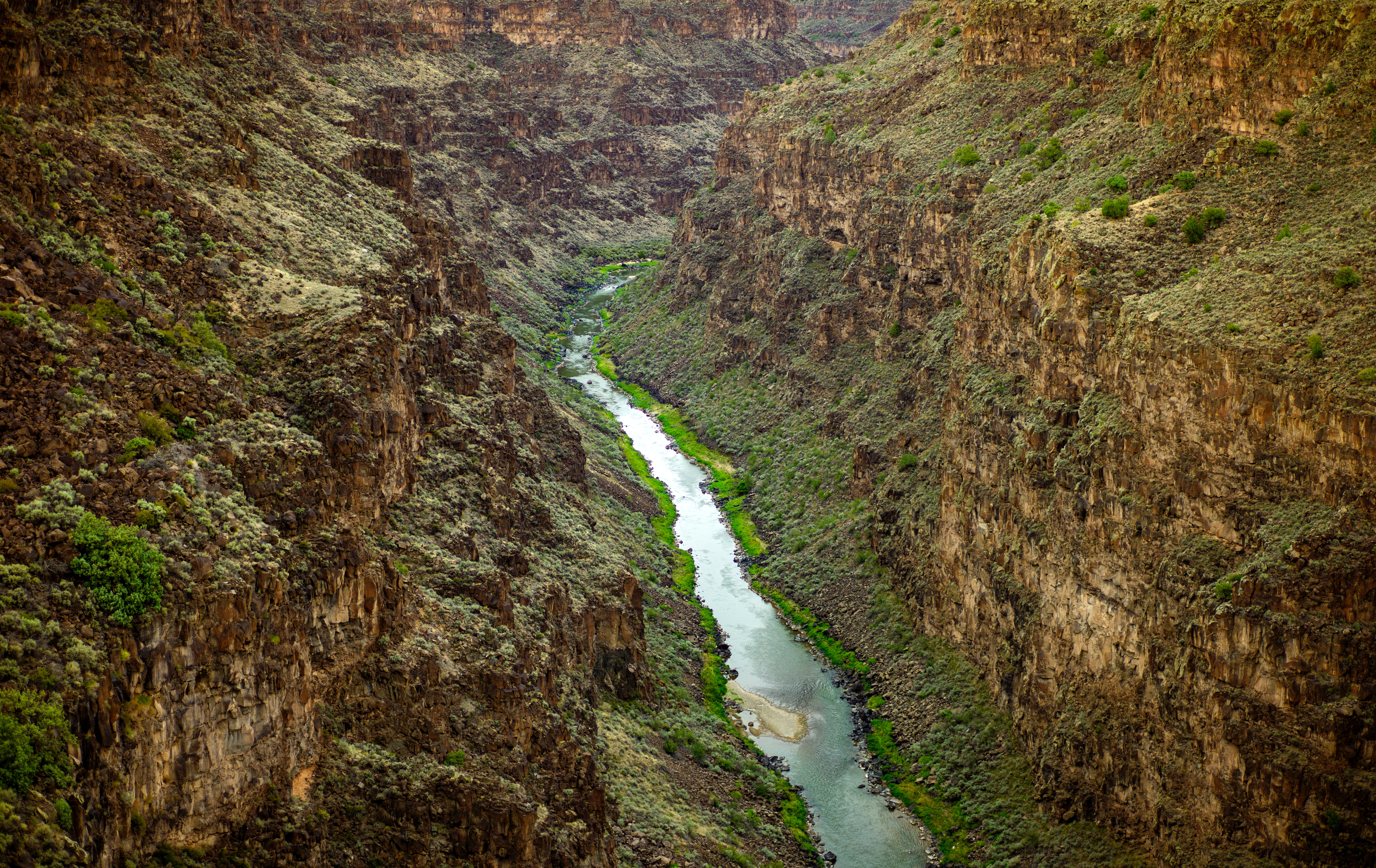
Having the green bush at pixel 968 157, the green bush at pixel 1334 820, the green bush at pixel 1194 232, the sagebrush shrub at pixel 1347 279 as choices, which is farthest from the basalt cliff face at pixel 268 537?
the green bush at pixel 968 157

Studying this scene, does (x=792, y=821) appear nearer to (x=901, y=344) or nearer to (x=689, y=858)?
(x=689, y=858)

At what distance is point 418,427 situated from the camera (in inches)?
2911

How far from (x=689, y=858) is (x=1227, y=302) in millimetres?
40659

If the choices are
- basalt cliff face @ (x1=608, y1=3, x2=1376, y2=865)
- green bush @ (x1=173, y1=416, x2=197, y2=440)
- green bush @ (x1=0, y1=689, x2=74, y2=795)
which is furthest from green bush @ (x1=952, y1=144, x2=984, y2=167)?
green bush @ (x1=0, y1=689, x2=74, y2=795)

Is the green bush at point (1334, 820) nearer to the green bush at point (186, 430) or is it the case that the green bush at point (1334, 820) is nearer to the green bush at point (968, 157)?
the green bush at point (186, 430)

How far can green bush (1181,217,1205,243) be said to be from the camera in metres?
73.4

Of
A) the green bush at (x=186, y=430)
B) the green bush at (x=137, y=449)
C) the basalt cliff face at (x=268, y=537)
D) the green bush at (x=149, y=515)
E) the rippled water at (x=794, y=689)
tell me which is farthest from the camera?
the rippled water at (x=794, y=689)

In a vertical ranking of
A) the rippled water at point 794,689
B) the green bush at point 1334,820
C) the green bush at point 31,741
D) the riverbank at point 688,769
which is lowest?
the riverbank at point 688,769

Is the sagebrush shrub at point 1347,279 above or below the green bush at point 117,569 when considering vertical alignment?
above

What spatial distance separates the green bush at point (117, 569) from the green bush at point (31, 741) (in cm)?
432

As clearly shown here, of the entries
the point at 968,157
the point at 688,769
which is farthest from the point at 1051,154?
the point at 688,769

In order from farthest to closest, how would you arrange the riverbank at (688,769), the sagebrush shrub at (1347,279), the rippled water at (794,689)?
the rippled water at (794,689)
the riverbank at (688,769)
the sagebrush shrub at (1347,279)

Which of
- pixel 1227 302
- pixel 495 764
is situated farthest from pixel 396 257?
pixel 1227 302

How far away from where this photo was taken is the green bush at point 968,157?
371ft
